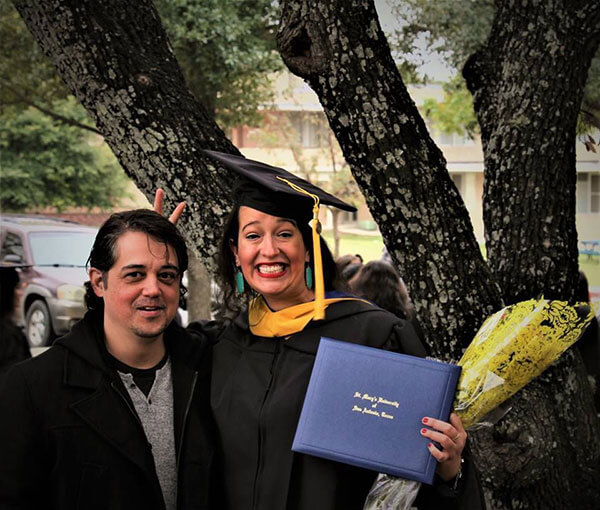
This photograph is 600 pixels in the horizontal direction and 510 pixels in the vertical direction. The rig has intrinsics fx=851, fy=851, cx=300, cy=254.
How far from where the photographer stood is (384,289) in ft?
19.8

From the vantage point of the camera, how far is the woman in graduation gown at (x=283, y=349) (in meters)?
2.44

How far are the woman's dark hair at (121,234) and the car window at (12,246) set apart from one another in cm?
1002

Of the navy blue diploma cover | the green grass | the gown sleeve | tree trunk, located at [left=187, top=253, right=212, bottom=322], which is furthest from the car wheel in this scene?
the navy blue diploma cover

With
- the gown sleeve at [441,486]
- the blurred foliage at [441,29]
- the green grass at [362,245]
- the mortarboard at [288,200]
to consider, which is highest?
the blurred foliage at [441,29]

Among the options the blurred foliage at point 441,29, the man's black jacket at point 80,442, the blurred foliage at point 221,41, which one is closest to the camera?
the man's black jacket at point 80,442

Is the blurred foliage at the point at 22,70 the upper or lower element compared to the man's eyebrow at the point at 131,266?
upper

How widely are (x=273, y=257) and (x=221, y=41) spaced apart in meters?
8.33

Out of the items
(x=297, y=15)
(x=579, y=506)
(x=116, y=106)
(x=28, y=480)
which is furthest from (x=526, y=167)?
(x=28, y=480)

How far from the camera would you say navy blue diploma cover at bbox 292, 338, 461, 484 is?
229cm

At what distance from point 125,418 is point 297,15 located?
1.93 meters

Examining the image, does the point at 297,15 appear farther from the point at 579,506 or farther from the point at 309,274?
the point at 579,506

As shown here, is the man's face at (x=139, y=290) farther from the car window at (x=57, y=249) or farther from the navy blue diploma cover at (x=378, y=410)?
the car window at (x=57, y=249)

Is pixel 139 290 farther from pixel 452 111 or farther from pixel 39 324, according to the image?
pixel 39 324

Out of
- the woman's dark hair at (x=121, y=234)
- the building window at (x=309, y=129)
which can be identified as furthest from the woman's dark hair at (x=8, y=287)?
the building window at (x=309, y=129)
